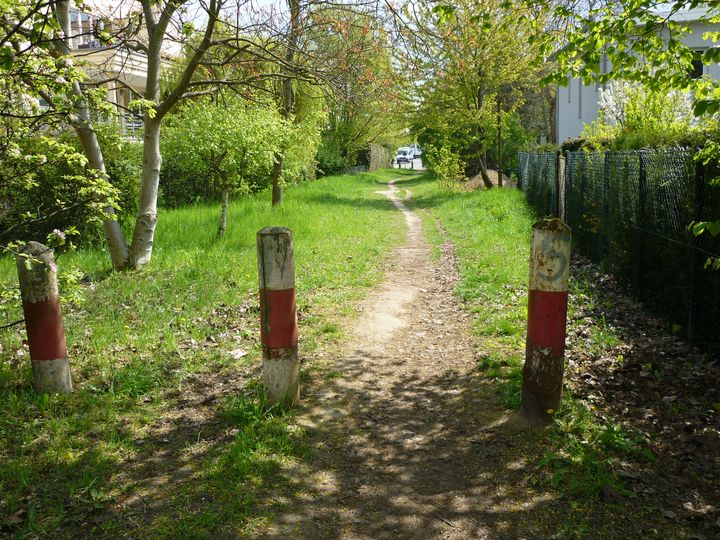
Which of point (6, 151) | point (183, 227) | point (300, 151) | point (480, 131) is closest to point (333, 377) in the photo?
point (6, 151)

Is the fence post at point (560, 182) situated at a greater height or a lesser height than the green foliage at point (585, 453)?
greater

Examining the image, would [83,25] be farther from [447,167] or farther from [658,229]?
[447,167]

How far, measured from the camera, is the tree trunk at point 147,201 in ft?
32.1

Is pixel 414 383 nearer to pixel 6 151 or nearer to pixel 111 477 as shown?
pixel 111 477

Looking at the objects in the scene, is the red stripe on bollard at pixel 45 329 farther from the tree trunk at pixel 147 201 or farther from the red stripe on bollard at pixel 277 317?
the tree trunk at pixel 147 201

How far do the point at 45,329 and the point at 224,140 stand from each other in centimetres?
867

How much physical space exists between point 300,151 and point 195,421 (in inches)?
649

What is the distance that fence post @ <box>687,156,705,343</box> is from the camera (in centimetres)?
598

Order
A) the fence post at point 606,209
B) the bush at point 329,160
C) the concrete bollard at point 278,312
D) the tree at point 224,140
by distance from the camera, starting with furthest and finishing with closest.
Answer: the bush at point 329,160 → the tree at point 224,140 → the fence post at point 606,209 → the concrete bollard at point 278,312

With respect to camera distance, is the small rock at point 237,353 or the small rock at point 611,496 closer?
the small rock at point 611,496

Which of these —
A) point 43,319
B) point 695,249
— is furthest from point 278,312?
point 695,249

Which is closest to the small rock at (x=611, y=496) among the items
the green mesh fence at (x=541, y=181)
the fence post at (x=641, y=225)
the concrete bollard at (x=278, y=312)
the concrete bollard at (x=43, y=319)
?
the concrete bollard at (x=278, y=312)

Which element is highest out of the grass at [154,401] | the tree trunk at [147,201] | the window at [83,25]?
the window at [83,25]

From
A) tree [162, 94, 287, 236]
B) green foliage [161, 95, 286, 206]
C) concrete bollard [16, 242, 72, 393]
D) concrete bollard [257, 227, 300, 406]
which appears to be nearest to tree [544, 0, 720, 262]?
concrete bollard [257, 227, 300, 406]
